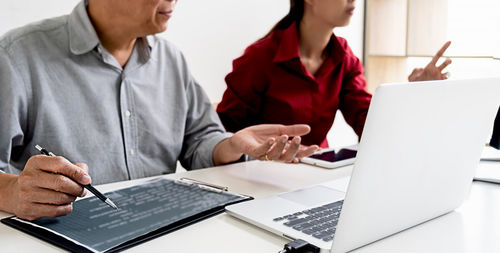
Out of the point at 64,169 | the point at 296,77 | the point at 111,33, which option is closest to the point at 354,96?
Answer: the point at 296,77

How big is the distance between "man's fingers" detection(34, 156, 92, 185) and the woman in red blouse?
3.40 ft

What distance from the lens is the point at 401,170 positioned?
64 cm

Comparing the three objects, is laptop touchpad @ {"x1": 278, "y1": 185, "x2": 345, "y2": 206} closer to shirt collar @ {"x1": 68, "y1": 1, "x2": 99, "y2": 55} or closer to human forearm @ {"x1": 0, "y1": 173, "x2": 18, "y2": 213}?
human forearm @ {"x1": 0, "y1": 173, "x2": 18, "y2": 213}

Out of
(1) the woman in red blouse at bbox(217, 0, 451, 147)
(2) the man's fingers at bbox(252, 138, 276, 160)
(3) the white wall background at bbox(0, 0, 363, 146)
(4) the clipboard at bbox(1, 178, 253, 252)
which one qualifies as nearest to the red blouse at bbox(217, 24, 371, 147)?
(1) the woman in red blouse at bbox(217, 0, 451, 147)

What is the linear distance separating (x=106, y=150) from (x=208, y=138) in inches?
12.0

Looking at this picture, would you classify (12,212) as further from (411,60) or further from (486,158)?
(411,60)

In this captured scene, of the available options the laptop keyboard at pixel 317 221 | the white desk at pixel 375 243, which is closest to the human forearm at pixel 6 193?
the white desk at pixel 375 243

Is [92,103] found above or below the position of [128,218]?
above

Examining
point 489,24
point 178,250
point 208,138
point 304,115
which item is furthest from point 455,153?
point 489,24

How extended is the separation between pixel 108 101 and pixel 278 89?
2.46ft

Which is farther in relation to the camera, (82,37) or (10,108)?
(82,37)

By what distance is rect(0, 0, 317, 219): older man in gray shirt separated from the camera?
105 cm

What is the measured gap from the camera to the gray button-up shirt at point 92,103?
106 centimetres

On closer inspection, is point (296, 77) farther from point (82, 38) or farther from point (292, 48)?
point (82, 38)
